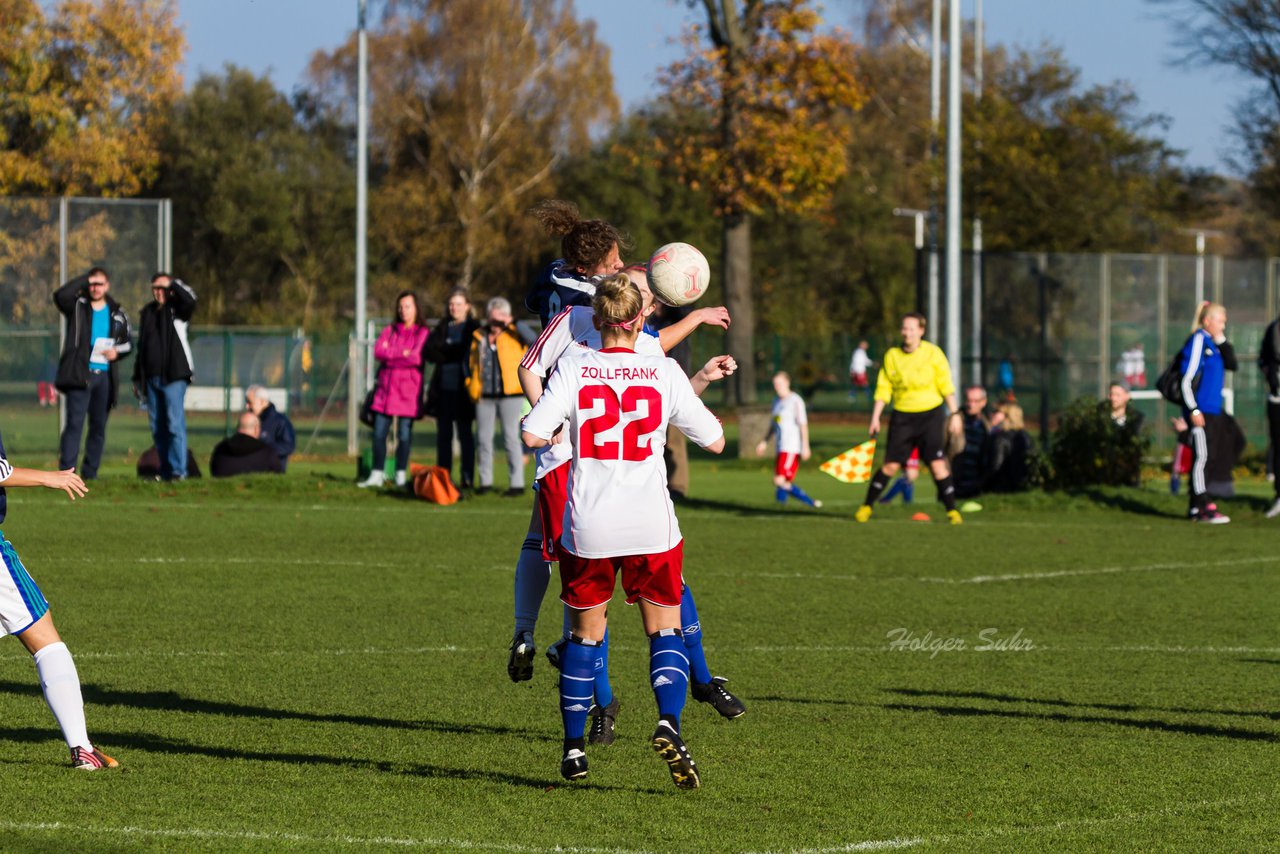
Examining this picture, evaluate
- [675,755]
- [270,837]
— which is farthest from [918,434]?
[270,837]

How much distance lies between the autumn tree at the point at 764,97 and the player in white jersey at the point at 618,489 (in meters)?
26.8

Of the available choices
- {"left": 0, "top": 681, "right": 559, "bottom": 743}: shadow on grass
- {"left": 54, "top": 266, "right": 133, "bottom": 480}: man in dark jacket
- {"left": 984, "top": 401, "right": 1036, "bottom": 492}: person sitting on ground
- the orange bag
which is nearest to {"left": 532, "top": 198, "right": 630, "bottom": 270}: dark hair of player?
{"left": 0, "top": 681, "right": 559, "bottom": 743}: shadow on grass

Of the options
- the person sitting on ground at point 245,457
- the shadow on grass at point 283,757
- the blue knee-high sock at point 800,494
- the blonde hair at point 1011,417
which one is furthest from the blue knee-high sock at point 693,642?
the blonde hair at point 1011,417

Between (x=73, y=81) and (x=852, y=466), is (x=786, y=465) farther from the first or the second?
(x=73, y=81)

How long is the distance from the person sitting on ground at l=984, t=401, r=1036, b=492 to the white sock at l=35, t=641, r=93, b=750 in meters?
14.3

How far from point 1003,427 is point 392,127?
4126cm

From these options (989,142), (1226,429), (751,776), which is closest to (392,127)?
(989,142)

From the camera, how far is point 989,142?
3900 centimetres

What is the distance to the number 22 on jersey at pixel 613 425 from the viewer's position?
20.4 ft

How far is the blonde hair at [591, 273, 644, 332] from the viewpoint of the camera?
20.6 feet

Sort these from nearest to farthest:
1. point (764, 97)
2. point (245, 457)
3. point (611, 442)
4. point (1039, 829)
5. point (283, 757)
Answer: point (1039, 829)
point (611, 442)
point (283, 757)
point (245, 457)
point (764, 97)

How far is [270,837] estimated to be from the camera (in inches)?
219

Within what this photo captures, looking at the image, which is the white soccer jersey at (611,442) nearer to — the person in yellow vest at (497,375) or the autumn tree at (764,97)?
the person in yellow vest at (497,375)

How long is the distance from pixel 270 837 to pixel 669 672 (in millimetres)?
1547
